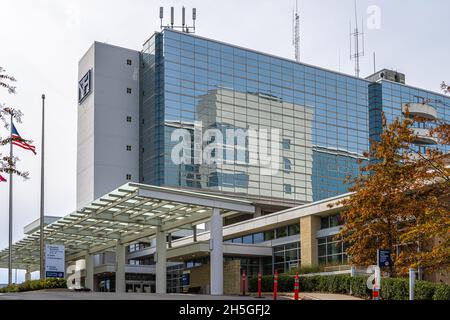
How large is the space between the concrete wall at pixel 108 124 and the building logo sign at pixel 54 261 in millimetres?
51689

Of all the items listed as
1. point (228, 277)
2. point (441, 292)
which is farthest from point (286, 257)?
point (441, 292)

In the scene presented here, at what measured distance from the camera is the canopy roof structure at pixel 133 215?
3856 centimetres

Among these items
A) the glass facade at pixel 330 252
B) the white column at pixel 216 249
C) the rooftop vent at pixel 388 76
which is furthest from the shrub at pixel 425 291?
the rooftop vent at pixel 388 76

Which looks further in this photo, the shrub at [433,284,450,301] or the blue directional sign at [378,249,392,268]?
the shrub at [433,284,450,301]

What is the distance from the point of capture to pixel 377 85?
107m

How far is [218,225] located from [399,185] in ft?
41.8

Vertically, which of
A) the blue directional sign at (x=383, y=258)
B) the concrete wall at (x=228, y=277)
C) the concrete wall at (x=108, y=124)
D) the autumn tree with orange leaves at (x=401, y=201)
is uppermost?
the concrete wall at (x=108, y=124)

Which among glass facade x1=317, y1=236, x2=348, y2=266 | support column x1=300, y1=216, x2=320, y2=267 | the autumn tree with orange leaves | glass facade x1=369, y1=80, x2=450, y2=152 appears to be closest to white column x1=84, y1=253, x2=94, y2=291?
support column x1=300, y1=216, x2=320, y2=267

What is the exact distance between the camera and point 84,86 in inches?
3898

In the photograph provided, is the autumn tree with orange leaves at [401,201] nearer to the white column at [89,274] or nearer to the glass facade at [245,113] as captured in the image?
the white column at [89,274]

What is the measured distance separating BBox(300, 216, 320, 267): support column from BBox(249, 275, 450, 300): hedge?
574 centimetres

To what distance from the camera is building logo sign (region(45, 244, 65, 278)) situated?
1599 inches
